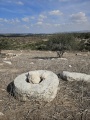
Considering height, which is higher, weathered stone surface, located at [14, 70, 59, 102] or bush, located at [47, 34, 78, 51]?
bush, located at [47, 34, 78, 51]

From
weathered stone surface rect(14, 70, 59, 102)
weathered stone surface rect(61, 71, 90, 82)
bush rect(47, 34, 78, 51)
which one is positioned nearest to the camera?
weathered stone surface rect(14, 70, 59, 102)

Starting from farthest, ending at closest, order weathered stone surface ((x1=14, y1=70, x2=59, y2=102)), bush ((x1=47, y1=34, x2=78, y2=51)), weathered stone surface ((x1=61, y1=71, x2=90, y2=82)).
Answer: bush ((x1=47, y1=34, x2=78, y2=51))
weathered stone surface ((x1=61, y1=71, x2=90, y2=82))
weathered stone surface ((x1=14, y1=70, x2=59, y2=102))

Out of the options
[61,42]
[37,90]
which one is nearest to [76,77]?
[37,90]

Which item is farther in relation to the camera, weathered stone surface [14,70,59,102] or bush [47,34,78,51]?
bush [47,34,78,51]

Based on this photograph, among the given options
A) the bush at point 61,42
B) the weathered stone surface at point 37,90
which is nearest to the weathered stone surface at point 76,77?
the weathered stone surface at point 37,90

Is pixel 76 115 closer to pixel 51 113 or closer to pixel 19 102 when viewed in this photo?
pixel 51 113

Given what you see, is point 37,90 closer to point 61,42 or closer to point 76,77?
point 76,77

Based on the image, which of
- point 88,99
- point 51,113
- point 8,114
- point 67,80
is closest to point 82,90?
point 88,99

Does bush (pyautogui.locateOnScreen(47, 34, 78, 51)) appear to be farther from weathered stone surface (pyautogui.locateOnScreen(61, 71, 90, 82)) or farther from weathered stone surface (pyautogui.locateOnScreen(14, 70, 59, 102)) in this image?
weathered stone surface (pyautogui.locateOnScreen(14, 70, 59, 102))

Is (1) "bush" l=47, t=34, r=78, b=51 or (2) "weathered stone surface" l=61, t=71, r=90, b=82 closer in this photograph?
(2) "weathered stone surface" l=61, t=71, r=90, b=82

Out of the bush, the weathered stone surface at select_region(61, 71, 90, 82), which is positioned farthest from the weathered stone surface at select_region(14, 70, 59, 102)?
the bush

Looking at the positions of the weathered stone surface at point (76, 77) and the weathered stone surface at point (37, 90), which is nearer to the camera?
the weathered stone surface at point (37, 90)

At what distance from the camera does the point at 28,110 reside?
6.05m

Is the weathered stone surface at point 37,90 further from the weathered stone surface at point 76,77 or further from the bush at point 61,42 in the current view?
the bush at point 61,42
